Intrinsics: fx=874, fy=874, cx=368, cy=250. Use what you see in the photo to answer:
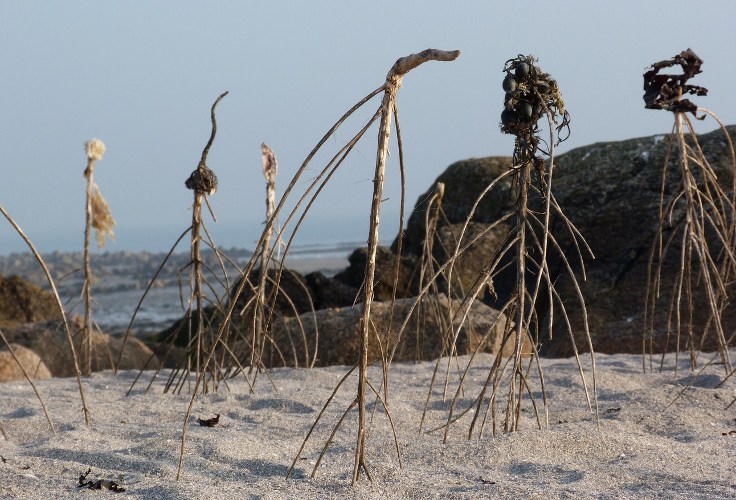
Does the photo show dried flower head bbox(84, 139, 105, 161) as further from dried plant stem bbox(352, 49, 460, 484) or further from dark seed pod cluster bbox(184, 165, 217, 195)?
dried plant stem bbox(352, 49, 460, 484)

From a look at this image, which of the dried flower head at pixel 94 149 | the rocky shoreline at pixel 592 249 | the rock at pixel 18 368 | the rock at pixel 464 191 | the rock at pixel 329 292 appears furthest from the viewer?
the rock at pixel 464 191

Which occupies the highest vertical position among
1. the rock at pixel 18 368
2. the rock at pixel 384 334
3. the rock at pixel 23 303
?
the rock at pixel 23 303

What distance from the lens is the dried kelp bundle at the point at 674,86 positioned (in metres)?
3.92

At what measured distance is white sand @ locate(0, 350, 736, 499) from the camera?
2764 mm

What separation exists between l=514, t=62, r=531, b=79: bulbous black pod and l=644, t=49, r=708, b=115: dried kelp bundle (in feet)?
3.20

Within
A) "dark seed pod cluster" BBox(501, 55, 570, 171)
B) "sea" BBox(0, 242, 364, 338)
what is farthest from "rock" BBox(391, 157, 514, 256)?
"dark seed pod cluster" BBox(501, 55, 570, 171)

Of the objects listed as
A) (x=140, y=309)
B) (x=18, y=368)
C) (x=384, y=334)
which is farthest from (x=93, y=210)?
(x=140, y=309)

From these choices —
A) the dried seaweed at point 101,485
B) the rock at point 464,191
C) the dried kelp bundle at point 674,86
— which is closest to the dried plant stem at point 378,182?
the dried seaweed at point 101,485

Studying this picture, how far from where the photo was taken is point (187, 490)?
2.76 meters

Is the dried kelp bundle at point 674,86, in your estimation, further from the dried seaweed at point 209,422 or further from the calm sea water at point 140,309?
the calm sea water at point 140,309

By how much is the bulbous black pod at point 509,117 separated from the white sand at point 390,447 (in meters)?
1.20

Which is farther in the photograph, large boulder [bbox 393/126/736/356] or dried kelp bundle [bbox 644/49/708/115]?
large boulder [bbox 393/126/736/356]

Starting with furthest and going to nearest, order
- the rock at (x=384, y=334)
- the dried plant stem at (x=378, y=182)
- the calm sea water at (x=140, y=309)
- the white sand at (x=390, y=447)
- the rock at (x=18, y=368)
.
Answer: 1. the calm sea water at (x=140, y=309)
2. the rock at (x=384, y=334)
3. the rock at (x=18, y=368)
4. the white sand at (x=390, y=447)
5. the dried plant stem at (x=378, y=182)

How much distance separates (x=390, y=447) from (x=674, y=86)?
2.08m
